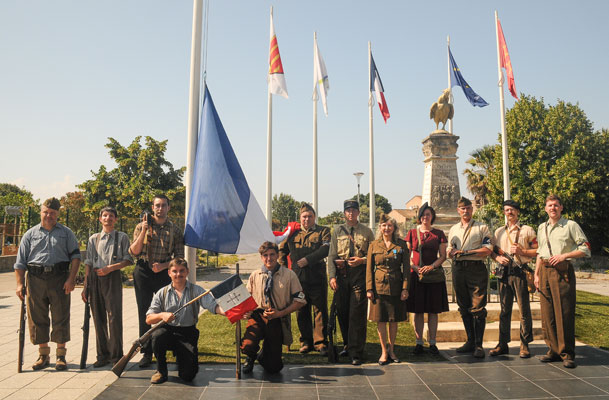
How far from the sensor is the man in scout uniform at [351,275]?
537 cm

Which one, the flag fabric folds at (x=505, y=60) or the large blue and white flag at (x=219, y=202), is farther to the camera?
the flag fabric folds at (x=505, y=60)

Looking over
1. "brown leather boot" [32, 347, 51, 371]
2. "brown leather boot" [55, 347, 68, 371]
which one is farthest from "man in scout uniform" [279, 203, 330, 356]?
"brown leather boot" [32, 347, 51, 371]

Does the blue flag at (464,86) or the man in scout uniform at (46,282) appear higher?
the blue flag at (464,86)

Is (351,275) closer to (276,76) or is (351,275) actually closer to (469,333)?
(469,333)

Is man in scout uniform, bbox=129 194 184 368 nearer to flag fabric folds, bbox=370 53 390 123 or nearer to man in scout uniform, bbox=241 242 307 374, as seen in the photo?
man in scout uniform, bbox=241 242 307 374

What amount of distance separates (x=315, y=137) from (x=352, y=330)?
11355 millimetres

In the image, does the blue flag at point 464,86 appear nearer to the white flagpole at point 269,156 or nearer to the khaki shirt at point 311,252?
the white flagpole at point 269,156

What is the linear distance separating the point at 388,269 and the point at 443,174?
641cm

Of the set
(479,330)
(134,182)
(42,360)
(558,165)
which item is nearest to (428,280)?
(479,330)

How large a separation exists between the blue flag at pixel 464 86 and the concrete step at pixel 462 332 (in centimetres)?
836

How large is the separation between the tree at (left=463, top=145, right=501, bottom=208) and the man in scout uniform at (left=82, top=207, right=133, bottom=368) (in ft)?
92.2

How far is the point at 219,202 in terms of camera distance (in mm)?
5395

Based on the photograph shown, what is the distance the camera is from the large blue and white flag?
529 cm

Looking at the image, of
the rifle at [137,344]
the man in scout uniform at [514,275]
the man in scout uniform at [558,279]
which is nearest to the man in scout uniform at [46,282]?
the rifle at [137,344]
